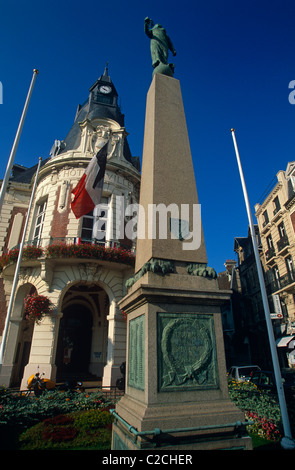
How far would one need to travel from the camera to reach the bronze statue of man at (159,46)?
6754 millimetres

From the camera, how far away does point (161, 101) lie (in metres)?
A: 5.99

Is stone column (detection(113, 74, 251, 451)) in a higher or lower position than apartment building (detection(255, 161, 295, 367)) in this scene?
lower

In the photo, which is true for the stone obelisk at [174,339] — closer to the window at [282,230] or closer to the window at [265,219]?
the window at [282,230]

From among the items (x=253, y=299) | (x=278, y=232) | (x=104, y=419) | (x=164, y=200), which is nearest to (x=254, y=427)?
(x=104, y=419)

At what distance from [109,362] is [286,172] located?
22.3 metres

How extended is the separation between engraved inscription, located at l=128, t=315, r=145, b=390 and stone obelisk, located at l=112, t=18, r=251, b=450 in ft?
0.04

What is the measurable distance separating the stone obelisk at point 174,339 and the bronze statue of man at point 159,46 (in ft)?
9.17

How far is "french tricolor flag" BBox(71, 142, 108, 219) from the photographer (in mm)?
12297

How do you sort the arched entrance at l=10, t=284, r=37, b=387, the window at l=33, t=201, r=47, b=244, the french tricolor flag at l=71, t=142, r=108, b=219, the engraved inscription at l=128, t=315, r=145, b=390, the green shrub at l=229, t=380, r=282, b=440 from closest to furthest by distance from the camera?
the engraved inscription at l=128, t=315, r=145, b=390, the green shrub at l=229, t=380, r=282, b=440, the french tricolor flag at l=71, t=142, r=108, b=219, the arched entrance at l=10, t=284, r=37, b=387, the window at l=33, t=201, r=47, b=244

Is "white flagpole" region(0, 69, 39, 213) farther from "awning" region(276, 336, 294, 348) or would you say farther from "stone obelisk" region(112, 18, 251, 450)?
"awning" region(276, 336, 294, 348)

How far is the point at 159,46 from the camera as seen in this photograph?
7094mm

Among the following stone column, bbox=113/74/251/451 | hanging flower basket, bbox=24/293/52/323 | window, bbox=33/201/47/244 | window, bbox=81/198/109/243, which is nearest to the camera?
stone column, bbox=113/74/251/451

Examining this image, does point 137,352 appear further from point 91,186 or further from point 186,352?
point 91,186

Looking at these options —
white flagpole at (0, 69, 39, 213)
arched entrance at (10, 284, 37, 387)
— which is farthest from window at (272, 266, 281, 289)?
white flagpole at (0, 69, 39, 213)
